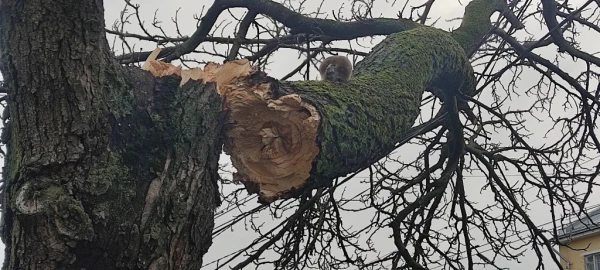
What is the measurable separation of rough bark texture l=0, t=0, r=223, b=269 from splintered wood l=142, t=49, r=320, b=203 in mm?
325

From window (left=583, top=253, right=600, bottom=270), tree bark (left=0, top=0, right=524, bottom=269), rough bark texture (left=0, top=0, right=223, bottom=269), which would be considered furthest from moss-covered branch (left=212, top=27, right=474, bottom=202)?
window (left=583, top=253, right=600, bottom=270)

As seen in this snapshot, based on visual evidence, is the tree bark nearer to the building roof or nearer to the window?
the building roof

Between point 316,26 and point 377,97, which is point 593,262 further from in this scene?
point 377,97

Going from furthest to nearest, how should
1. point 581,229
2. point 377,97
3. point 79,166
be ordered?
point 581,229
point 377,97
point 79,166

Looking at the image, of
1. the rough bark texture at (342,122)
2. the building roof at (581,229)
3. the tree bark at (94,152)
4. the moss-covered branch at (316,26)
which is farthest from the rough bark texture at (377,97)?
the building roof at (581,229)

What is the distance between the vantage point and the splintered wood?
184 cm

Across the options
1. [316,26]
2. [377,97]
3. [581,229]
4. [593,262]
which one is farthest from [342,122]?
[593,262]

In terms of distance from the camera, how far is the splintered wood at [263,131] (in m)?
1.84

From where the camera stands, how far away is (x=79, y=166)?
1.42 meters

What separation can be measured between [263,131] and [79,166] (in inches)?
24.4

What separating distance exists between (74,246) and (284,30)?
126 inches

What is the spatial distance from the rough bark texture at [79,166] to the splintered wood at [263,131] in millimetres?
325

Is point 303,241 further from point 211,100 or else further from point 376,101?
point 211,100

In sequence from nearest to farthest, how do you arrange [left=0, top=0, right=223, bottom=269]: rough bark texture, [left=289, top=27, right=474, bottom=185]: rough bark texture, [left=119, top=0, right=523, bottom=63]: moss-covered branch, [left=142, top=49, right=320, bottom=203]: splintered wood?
[left=0, top=0, right=223, bottom=269]: rough bark texture, [left=142, top=49, right=320, bottom=203]: splintered wood, [left=289, top=27, right=474, bottom=185]: rough bark texture, [left=119, top=0, right=523, bottom=63]: moss-covered branch
